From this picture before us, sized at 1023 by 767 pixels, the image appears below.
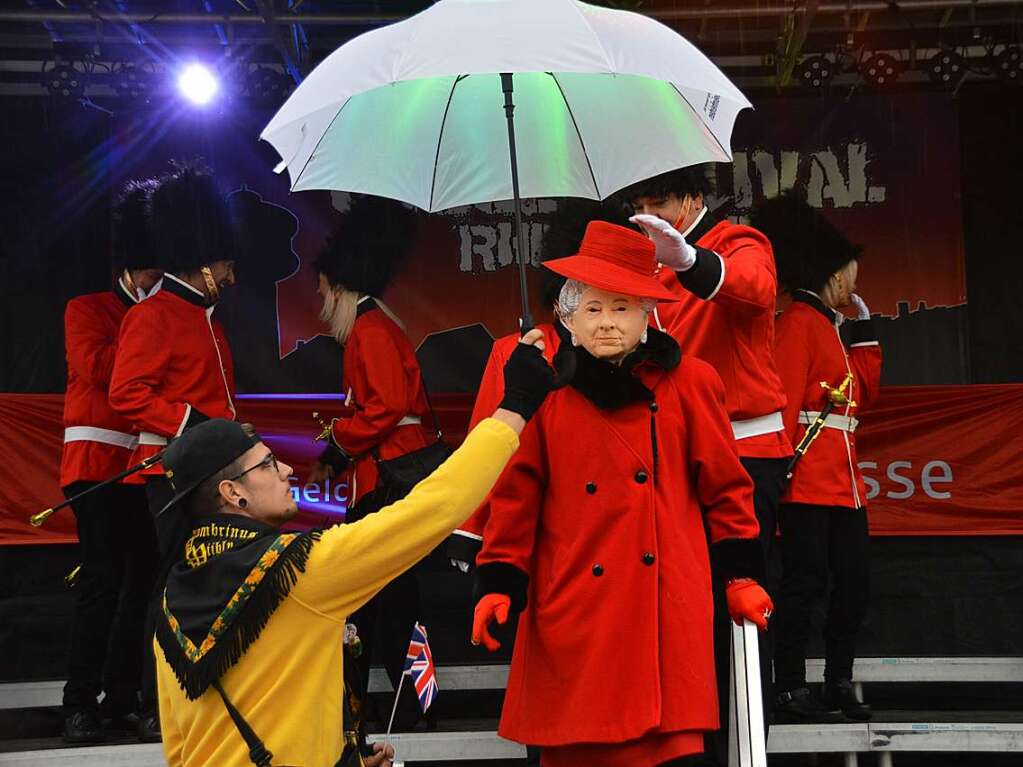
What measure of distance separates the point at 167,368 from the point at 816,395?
2822mm

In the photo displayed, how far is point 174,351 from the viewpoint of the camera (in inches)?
223

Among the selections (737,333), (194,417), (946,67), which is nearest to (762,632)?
→ (737,333)

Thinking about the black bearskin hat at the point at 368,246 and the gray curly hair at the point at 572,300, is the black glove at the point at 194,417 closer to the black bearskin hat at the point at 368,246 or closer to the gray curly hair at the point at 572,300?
the black bearskin hat at the point at 368,246

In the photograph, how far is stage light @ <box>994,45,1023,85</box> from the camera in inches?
290

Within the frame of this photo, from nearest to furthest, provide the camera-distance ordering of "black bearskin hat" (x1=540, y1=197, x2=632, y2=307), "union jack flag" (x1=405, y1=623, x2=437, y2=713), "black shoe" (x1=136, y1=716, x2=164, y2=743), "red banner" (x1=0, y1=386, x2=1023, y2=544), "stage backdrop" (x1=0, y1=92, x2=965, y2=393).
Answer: "union jack flag" (x1=405, y1=623, x2=437, y2=713) → "black bearskin hat" (x1=540, y1=197, x2=632, y2=307) → "black shoe" (x1=136, y1=716, x2=164, y2=743) → "red banner" (x1=0, y1=386, x2=1023, y2=544) → "stage backdrop" (x1=0, y1=92, x2=965, y2=393)

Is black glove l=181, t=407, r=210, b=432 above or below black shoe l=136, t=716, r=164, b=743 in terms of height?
above

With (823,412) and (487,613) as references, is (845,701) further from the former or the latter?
(487,613)

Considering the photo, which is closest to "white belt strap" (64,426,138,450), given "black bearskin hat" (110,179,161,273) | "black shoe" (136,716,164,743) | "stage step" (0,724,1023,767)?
"black bearskin hat" (110,179,161,273)

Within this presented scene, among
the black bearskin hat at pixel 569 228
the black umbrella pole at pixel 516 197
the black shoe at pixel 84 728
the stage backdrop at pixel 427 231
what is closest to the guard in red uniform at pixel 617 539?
the black umbrella pole at pixel 516 197

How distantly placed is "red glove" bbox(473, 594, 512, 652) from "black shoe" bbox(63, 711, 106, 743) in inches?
105

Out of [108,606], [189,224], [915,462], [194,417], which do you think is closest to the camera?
[194,417]

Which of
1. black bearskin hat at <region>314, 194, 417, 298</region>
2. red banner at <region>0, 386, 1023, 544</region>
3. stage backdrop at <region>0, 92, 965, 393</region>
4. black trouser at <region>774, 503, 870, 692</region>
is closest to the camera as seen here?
black trouser at <region>774, 503, 870, 692</region>

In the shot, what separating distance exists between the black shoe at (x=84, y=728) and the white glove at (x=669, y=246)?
10.7 ft

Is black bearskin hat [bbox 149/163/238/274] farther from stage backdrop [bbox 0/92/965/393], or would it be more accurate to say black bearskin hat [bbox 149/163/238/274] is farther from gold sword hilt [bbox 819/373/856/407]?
gold sword hilt [bbox 819/373/856/407]
